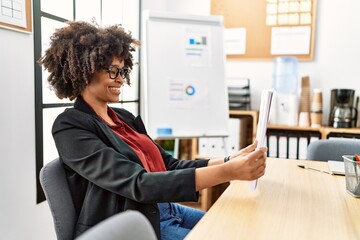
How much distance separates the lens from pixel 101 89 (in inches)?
50.0

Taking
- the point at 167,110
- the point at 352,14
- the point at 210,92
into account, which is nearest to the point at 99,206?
the point at 167,110

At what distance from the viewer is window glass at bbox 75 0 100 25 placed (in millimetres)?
2141

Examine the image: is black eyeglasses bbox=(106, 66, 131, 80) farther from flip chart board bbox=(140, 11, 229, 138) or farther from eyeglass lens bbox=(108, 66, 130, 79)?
flip chart board bbox=(140, 11, 229, 138)

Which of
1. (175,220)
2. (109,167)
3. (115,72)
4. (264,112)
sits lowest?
(175,220)

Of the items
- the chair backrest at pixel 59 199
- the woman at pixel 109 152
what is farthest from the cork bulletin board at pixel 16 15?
the chair backrest at pixel 59 199

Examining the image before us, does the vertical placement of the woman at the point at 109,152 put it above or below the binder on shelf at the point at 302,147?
above

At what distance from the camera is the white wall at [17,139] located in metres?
1.46

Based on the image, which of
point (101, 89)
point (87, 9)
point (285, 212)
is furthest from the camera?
point (87, 9)

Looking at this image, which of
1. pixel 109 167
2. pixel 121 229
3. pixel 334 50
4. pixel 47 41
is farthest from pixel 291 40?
pixel 121 229

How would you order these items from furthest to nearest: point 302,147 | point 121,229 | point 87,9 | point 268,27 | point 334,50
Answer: point 268,27
point 334,50
point 302,147
point 87,9
point 121,229

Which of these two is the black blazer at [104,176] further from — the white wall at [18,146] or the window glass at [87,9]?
the window glass at [87,9]

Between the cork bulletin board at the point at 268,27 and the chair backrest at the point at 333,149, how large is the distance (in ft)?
4.14

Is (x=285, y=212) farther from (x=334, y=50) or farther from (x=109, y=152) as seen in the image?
(x=334, y=50)

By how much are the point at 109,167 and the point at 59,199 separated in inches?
7.6
